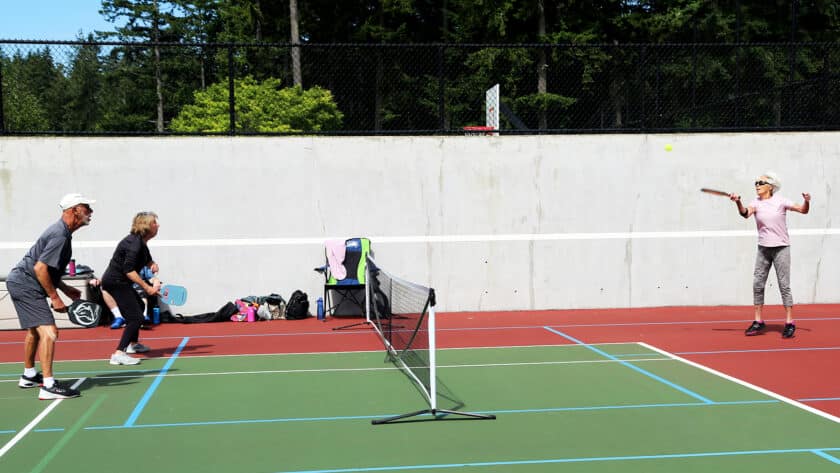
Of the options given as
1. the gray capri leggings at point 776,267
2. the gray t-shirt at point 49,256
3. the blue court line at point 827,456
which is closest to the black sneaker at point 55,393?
the gray t-shirt at point 49,256

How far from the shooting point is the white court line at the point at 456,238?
12.0 m

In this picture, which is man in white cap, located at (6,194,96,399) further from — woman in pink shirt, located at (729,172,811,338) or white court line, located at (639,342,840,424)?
woman in pink shirt, located at (729,172,811,338)

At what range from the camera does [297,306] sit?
39.4ft

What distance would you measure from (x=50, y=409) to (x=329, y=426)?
244 cm

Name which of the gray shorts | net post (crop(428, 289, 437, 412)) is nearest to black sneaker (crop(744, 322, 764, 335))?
net post (crop(428, 289, 437, 412))

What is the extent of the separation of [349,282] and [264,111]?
1700cm

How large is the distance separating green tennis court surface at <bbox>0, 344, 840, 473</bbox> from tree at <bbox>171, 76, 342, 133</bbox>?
58.1 feet

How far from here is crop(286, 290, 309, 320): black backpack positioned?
12008 mm

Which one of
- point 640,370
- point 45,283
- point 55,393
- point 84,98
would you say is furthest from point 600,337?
point 84,98

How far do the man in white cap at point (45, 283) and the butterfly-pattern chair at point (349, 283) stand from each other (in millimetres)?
5382

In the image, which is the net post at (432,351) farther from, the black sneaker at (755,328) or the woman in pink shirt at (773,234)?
the black sneaker at (755,328)

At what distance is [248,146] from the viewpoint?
12242 millimetres

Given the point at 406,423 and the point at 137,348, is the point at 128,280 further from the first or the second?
the point at 406,423

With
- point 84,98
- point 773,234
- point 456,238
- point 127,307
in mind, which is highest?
Result: point 84,98
